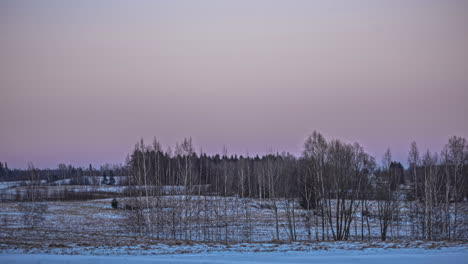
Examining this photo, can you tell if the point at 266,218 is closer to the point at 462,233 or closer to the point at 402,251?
the point at 462,233

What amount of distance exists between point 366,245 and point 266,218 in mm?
26982

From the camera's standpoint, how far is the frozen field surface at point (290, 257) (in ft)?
53.7

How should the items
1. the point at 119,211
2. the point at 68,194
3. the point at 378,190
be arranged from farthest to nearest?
the point at 68,194 < the point at 119,211 < the point at 378,190

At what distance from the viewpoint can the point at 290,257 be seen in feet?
57.5

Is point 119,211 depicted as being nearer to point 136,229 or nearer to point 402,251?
point 136,229

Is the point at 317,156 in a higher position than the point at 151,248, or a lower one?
higher

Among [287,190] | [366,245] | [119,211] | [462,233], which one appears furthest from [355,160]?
[119,211]

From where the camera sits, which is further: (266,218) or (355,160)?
(266,218)

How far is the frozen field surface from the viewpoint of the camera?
1638 cm

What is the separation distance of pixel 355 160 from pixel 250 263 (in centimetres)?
2070

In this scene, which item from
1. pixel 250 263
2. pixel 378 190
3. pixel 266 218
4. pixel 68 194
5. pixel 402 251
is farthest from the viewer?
pixel 68 194

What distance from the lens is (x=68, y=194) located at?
9225cm

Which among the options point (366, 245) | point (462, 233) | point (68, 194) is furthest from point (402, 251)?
point (68, 194)

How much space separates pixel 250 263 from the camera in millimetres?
16078
